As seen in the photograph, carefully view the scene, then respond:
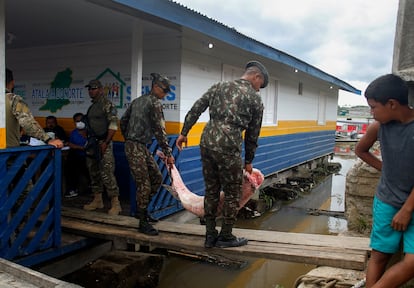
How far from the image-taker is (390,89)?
2098mm

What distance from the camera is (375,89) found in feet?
7.06

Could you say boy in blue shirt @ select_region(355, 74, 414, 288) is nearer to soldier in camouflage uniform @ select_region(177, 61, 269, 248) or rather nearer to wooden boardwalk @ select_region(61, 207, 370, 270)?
wooden boardwalk @ select_region(61, 207, 370, 270)

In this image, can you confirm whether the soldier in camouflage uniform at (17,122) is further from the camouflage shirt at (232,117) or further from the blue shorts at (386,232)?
the blue shorts at (386,232)

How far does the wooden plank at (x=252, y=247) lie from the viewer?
127 inches

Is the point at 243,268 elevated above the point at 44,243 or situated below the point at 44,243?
below

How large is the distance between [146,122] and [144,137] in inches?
6.7

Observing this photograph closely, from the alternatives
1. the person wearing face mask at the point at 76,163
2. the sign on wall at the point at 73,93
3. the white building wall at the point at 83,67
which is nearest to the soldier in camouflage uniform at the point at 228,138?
the white building wall at the point at 83,67

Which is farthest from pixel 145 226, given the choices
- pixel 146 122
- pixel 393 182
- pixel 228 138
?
pixel 393 182

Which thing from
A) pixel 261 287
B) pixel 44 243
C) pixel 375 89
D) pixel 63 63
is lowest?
pixel 261 287

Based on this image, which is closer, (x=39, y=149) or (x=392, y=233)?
(x=392, y=233)

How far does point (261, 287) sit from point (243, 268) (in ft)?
1.98

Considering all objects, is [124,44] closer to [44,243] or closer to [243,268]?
[44,243]

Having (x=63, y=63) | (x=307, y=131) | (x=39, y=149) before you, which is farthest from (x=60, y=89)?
(x=307, y=131)

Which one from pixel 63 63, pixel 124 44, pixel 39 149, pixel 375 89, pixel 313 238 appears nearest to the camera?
pixel 375 89
